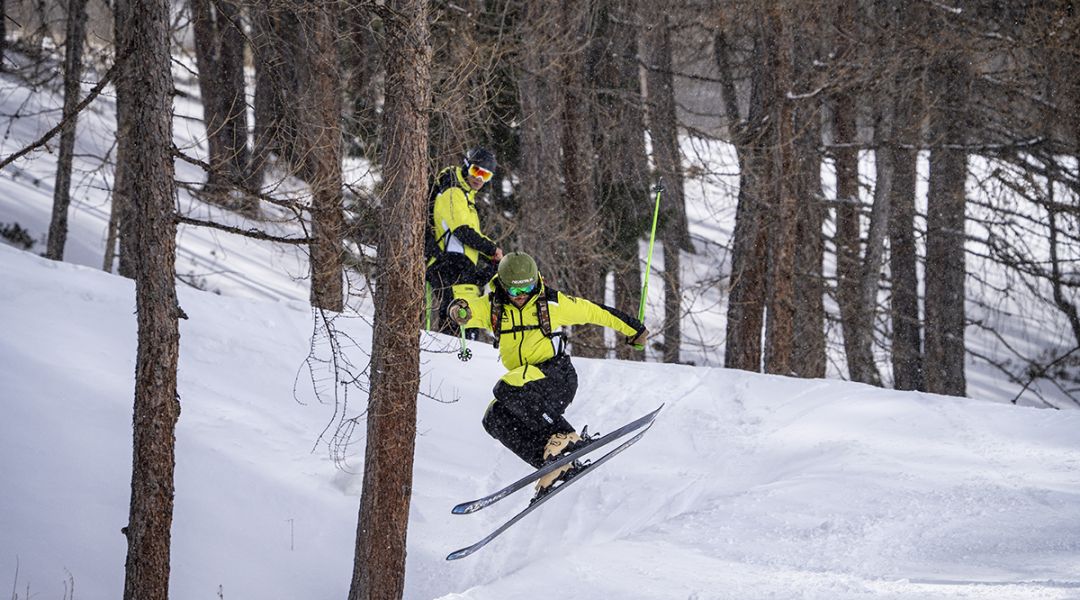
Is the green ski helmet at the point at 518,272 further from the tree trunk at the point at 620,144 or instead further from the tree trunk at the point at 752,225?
the tree trunk at the point at 620,144

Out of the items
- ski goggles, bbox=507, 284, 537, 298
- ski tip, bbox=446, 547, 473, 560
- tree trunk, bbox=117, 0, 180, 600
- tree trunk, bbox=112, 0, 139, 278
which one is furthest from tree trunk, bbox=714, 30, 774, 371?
tree trunk, bbox=117, 0, 180, 600

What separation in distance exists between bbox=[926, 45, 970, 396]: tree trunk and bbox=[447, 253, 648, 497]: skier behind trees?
1011 centimetres

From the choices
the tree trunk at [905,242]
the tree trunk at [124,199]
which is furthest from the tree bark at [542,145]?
the tree trunk at [905,242]

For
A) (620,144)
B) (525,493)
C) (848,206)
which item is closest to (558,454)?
(525,493)

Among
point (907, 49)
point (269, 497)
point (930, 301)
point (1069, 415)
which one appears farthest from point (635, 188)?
point (269, 497)

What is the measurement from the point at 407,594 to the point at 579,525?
4.83 ft

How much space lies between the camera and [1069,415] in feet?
29.3

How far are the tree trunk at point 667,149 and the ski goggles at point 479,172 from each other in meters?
5.07

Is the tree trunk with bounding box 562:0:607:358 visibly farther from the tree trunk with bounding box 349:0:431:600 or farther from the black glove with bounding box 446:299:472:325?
the tree trunk with bounding box 349:0:431:600

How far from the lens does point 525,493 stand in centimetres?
872

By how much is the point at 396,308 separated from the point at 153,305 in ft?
5.04

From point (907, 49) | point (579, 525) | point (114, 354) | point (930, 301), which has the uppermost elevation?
point (907, 49)

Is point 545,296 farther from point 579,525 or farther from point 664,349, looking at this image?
point 664,349

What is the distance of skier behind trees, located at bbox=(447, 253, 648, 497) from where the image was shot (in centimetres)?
738
